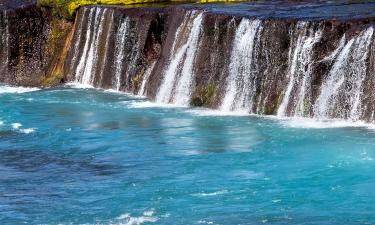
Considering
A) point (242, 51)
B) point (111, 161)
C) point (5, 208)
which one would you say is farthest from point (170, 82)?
point (5, 208)

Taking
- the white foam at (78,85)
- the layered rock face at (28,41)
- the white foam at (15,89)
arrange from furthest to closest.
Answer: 1. the layered rock face at (28,41)
2. the white foam at (15,89)
3. the white foam at (78,85)

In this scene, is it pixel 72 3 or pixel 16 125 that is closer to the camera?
pixel 16 125

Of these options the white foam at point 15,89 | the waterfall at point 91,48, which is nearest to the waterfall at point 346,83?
the waterfall at point 91,48

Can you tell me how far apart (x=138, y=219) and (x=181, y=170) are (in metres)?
3.07

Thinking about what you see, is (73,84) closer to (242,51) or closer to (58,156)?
(242,51)

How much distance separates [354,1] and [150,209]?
1334cm

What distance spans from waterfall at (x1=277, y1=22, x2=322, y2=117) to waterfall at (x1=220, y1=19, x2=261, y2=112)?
1172mm

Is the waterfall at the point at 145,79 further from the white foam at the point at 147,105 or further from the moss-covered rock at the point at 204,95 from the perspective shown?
the moss-covered rock at the point at 204,95

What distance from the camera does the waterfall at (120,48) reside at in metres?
28.5

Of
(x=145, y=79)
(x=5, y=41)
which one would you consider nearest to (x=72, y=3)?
(x=5, y=41)

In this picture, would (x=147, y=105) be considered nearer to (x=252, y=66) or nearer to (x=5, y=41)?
(x=252, y=66)

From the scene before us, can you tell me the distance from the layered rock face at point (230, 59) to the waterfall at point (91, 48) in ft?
0.10

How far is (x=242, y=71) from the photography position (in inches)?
946

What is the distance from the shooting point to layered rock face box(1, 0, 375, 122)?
21438 mm
